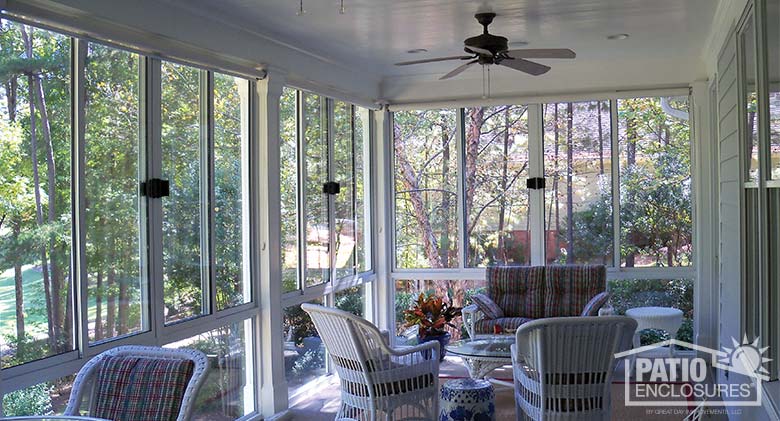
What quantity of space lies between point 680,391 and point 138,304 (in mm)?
3915

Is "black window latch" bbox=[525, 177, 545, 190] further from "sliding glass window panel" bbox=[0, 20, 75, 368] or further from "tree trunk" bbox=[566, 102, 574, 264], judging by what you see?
"sliding glass window panel" bbox=[0, 20, 75, 368]

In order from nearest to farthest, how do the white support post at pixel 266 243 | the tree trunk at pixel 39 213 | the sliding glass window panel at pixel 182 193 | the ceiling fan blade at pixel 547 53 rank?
the tree trunk at pixel 39 213
the sliding glass window panel at pixel 182 193
the ceiling fan blade at pixel 547 53
the white support post at pixel 266 243

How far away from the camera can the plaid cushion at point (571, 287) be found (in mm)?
5859

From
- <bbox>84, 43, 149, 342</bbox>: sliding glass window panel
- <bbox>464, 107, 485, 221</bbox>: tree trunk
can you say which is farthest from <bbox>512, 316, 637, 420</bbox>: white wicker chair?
<bbox>464, 107, 485, 221</bbox>: tree trunk

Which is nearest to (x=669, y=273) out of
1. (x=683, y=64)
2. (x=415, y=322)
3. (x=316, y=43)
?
(x=683, y=64)

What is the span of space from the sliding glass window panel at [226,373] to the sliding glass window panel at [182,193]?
0.25 meters

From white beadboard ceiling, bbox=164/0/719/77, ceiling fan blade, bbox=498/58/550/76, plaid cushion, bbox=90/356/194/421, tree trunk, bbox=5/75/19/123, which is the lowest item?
plaid cushion, bbox=90/356/194/421

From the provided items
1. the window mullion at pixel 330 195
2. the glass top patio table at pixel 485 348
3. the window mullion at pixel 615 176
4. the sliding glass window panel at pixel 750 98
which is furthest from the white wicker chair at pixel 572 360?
the window mullion at pixel 615 176

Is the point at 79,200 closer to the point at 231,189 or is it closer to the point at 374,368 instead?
the point at 231,189

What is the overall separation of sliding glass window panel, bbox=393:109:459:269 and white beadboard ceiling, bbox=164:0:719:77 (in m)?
1.09

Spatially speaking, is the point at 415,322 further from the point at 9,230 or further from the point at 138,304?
the point at 9,230

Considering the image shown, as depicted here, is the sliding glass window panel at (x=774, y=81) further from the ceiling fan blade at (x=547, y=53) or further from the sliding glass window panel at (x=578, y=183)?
the sliding glass window panel at (x=578, y=183)

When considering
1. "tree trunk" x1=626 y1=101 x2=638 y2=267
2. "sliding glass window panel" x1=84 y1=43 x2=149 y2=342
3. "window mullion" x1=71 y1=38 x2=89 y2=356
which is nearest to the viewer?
"window mullion" x1=71 y1=38 x2=89 y2=356

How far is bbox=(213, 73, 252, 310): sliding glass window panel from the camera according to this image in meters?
4.38
